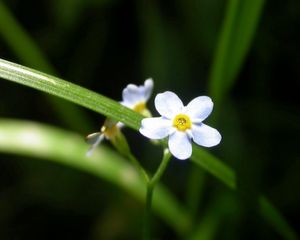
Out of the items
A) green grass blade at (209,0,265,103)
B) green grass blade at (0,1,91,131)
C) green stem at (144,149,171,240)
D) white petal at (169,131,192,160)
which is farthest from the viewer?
green grass blade at (0,1,91,131)

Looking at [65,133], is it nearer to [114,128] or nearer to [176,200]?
[176,200]

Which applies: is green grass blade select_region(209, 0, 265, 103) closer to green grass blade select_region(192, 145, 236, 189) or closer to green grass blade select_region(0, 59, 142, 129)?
green grass blade select_region(192, 145, 236, 189)

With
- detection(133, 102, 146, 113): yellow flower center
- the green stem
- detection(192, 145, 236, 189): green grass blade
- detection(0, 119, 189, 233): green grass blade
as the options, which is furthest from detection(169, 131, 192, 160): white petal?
detection(0, 119, 189, 233): green grass blade

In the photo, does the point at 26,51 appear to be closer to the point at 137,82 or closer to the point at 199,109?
the point at 137,82

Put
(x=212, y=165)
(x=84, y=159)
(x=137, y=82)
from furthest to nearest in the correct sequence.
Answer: (x=137, y=82) < (x=84, y=159) < (x=212, y=165)

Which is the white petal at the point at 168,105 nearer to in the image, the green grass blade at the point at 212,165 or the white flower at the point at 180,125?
the white flower at the point at 180,125

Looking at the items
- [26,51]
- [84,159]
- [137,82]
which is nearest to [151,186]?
[84,159]

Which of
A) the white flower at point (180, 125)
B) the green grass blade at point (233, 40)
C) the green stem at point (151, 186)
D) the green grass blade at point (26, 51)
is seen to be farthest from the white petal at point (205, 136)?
the green grass blade at point (26, 51)

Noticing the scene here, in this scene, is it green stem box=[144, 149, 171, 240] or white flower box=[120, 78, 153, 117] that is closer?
green stem box=[144, 149, 171, 240]
